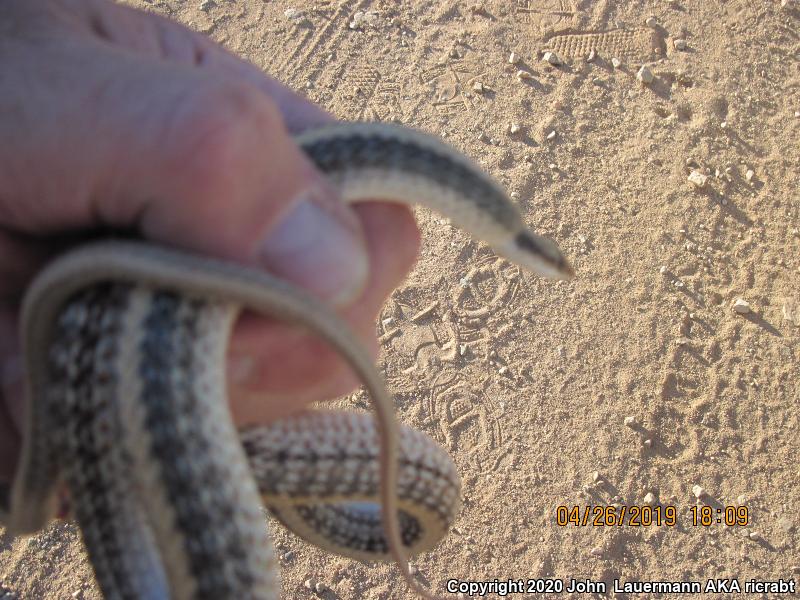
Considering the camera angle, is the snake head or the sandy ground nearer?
the snake head

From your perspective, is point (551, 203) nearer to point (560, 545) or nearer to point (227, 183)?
point (560, 545)

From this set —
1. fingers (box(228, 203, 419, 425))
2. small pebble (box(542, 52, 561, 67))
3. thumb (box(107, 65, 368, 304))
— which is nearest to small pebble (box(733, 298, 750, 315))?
small pebble (box(542, 52, 561, 67))

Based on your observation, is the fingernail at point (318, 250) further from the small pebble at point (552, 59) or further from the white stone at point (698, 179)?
the small pebble at point (552, 59)

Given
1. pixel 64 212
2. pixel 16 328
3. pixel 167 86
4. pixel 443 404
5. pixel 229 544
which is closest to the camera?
pixel 229 544

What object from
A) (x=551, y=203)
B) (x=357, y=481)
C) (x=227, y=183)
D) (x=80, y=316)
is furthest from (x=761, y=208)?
(x=80, y=316)

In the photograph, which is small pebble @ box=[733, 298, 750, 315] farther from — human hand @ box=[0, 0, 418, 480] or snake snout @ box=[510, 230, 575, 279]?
human hand @ box=[0, 0, 418, 480]

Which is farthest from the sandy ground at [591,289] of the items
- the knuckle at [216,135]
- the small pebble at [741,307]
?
the knuckle at [216,135]
